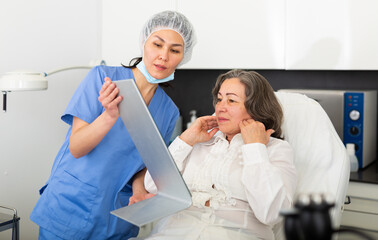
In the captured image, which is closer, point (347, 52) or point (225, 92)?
point (225, 92)

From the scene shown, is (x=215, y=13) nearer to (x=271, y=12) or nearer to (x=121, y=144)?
(x=271, y=12)

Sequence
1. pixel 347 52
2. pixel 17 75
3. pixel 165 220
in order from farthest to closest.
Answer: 1. pixel 347 52
2. pixel 17 75
3. pixel 165 220

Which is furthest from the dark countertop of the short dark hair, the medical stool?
the medical stool

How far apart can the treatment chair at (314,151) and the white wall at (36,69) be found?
4.18ft

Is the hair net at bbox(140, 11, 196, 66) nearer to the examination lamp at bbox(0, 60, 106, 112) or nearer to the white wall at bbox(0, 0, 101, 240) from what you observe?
the examination lamp at bbox(0, 60, 106, 112)

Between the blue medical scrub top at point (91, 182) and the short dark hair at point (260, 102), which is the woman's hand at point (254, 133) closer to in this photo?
the short dark hair at point (260, 102)

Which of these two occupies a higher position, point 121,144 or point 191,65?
point 191,65

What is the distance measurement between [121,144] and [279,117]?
0.61 metres

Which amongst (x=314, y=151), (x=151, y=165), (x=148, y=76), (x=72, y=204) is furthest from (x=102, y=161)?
(x=314, y=151)

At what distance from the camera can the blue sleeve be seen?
5.13ft

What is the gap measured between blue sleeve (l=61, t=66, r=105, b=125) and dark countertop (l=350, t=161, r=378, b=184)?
3.72 ft

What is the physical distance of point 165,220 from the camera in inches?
60.2

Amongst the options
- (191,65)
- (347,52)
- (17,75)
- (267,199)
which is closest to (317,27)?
(347,52)

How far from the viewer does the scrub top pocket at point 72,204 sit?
5.35ft
